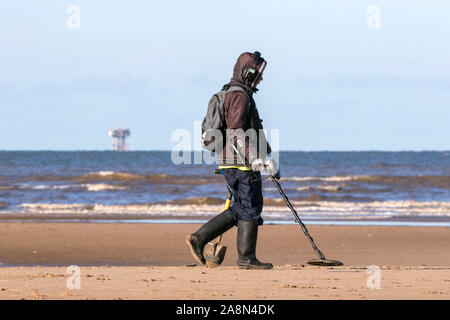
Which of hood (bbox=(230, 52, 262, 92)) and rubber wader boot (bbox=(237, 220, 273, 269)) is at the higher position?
hood (bbox=(230, 52, 262, 92))

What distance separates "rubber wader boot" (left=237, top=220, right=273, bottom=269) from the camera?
25.5 ft

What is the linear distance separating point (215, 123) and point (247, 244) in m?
1.16

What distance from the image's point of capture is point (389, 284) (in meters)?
7.00

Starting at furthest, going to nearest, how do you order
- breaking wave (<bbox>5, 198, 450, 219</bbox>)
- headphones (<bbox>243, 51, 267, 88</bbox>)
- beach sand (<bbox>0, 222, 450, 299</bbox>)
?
breaking wave (<bbox>5, 198, 450, 219</bbox>), headphones (<bbox>243, 51, 267, 88</bbox>), beach sand (<bbox>0, 222, 450, 299</bbox>)

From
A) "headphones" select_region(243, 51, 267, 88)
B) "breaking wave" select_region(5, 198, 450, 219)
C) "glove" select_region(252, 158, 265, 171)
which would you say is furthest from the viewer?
"breaking wave" select_region(5, 198, 450, 219)

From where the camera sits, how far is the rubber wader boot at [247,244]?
7766 mm

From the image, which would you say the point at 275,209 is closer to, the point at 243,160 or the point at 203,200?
the point at 203,200

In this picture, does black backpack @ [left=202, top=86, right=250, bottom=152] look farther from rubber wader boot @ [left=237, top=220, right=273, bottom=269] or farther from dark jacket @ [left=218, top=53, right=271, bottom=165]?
rubber wader boot @ [left=237, top=220, right=273, bottom=269]

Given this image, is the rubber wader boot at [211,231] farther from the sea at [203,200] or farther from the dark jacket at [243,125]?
the sea at [203,200]

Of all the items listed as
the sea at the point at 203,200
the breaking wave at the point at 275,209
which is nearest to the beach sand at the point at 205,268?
the sea at the point at 203,200

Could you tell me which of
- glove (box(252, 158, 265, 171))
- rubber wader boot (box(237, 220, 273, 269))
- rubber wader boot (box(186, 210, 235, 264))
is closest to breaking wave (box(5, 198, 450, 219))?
rubber wader boot (box(237, 220, 273, 269))

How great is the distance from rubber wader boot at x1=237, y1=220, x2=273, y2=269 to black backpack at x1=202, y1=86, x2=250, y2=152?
0.76 m

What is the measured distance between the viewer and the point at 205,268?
828 centimetres

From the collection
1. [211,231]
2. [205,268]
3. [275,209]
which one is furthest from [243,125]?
[275,209]
